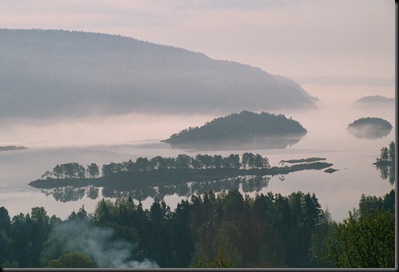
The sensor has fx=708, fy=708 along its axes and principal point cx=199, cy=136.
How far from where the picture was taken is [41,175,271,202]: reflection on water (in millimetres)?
10219

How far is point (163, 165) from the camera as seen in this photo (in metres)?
10.4

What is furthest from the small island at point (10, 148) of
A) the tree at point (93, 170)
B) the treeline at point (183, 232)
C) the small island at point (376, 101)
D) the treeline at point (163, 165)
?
the small island at point (376, 101)

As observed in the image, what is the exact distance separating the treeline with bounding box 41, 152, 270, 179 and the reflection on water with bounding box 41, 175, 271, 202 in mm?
196

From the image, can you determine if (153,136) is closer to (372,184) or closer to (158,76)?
(158,76)

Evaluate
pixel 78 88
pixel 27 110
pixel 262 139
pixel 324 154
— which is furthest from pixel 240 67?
pixel 27 110

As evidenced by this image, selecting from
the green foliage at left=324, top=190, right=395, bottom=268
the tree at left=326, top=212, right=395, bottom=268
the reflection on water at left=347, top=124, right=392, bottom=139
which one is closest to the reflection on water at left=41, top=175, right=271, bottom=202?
the reflection on water at left=347, top=124, right=392, bottom=139

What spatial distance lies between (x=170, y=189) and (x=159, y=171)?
31cm

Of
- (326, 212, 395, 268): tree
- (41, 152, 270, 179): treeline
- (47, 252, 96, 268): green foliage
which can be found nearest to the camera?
(326, 212, 395, 268): tree

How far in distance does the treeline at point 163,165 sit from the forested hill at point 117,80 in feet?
2.39

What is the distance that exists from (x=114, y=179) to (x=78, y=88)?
58.6 inches

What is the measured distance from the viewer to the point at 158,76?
424 inches

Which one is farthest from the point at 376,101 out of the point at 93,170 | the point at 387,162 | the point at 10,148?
the point at 10,148

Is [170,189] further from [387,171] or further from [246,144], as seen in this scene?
[387,171]

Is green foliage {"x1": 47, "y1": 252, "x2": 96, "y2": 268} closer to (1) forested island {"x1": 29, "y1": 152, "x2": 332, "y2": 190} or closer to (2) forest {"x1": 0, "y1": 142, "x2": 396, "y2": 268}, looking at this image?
(2) forest {"x1": 0, "y1": 142, "x2": 396, "y2": 268}
